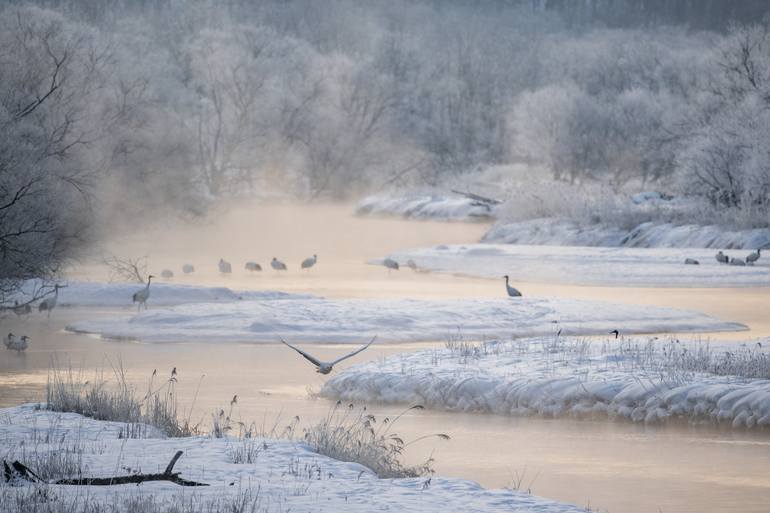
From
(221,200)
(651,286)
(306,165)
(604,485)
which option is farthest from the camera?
(306,165)

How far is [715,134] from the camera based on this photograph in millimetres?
49031

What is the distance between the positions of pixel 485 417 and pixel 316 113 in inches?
2640

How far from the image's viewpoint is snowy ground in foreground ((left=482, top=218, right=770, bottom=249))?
42.2 metres

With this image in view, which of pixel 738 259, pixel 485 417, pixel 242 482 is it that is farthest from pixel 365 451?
pixel 738 259

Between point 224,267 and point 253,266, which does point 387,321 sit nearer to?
point 224,267

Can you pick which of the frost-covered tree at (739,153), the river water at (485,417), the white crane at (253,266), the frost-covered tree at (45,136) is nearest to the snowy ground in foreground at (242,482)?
the river water at (485,417)

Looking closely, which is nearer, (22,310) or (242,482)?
(242,482)

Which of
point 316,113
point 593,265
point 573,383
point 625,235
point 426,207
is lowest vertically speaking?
point 573,383

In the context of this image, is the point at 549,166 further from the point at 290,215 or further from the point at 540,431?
the point at 540,431

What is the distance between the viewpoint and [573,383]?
49.1 ft

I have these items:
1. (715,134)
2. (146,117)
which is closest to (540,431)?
(146,117)

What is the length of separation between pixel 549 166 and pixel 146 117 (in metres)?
42.2

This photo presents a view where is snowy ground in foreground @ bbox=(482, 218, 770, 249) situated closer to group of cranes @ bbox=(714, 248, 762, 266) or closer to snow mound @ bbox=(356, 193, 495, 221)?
group of cranes @ bbox=(714, 248, 762, 266)

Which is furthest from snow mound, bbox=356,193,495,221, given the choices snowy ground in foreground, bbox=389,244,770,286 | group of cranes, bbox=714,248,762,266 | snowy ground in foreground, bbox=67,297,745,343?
snowy ground in foreground, bbox=67,297,745,343
